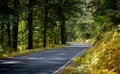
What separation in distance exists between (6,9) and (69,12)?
2633cm

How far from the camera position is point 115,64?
12.7 m

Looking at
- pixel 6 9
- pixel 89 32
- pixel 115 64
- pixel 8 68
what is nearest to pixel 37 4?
pixel 6 9

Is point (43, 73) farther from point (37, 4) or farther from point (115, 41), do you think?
point (37, 4)

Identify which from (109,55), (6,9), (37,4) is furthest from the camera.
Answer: (37,4)

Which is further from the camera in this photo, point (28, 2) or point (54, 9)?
point (54, 9)

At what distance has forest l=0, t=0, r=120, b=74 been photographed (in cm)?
1439

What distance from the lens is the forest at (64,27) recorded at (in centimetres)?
1439

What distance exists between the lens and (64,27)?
54.9 m

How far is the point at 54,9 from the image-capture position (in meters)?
46.0

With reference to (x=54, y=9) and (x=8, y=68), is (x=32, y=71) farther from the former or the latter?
(x=54, y=9)

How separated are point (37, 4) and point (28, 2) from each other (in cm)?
115

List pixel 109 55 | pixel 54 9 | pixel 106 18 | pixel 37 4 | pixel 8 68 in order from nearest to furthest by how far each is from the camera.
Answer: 1. pixel 109 55
2. pixel 106 18
3. pixel 8 68
4. pixel 37 4
5. pixel 54 9

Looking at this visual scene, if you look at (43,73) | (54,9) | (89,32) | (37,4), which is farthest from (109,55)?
(89,32)

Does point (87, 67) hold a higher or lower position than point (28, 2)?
lower
